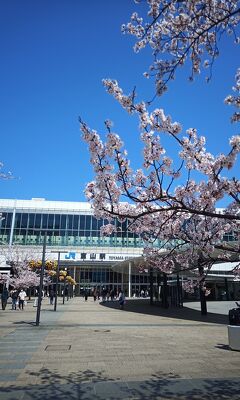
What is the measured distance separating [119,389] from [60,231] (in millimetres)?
59795

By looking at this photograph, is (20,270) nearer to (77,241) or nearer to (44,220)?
(77,241)

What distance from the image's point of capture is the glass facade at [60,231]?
64250 mm

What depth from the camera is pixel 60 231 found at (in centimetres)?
6562

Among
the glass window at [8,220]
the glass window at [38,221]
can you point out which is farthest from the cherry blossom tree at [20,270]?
the glass window at [38,221]

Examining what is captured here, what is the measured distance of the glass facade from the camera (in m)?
64.2

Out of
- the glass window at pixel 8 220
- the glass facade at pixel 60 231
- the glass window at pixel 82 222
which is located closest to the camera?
the glass facade at pixel 60 231

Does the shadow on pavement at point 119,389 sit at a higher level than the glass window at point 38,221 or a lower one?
lower

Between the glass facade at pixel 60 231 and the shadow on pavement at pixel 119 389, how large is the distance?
55.5 m

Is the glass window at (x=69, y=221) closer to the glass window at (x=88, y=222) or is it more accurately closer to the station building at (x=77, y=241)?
the station building at (x=77, y=241)

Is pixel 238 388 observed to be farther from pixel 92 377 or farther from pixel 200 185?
pixel 200 185

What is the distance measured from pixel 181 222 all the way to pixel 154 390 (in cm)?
533

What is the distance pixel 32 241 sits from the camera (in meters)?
64.1

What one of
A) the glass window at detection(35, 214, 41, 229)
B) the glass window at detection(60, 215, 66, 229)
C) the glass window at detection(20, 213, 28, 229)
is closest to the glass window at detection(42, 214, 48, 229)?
the glass window at detection(35, 214, 41, 229)

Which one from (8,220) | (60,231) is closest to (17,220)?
(8,220)
